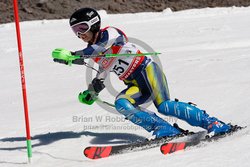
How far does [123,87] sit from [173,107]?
151 inches

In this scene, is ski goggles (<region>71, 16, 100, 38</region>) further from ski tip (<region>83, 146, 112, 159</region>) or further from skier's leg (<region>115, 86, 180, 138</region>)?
ski tip (<region>83, 146, 112, 159</region>)

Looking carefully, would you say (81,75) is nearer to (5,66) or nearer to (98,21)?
(5,66)

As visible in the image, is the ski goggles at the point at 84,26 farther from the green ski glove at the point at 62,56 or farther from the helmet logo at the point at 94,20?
the green ski glove at the point at 62,56

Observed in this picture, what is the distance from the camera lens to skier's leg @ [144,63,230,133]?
18.9ft

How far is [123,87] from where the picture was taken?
31.5 ft

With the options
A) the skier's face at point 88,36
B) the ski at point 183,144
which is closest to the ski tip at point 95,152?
the ski at point 183,144

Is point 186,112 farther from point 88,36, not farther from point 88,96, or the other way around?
point 88,36

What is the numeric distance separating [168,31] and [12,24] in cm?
499

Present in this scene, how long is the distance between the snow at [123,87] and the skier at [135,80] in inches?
17.4

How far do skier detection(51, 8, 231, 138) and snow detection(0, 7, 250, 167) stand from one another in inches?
17.4

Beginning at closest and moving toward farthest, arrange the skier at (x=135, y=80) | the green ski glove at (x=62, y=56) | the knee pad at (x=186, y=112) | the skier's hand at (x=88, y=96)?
Result: the green ski glove at (x=62, y=56)
the skier at (x=135, y=80)
the knee pad at (x=186, y=112)
the skier's hand at (x=88, y=96)

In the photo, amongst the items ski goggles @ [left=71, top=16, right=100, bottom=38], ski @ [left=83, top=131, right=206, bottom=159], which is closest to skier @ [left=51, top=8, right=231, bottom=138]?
ski goggles @ [left=71, top=16, right=100, bottom=38]

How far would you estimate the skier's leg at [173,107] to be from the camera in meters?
5.75

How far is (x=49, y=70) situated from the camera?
11.8m
